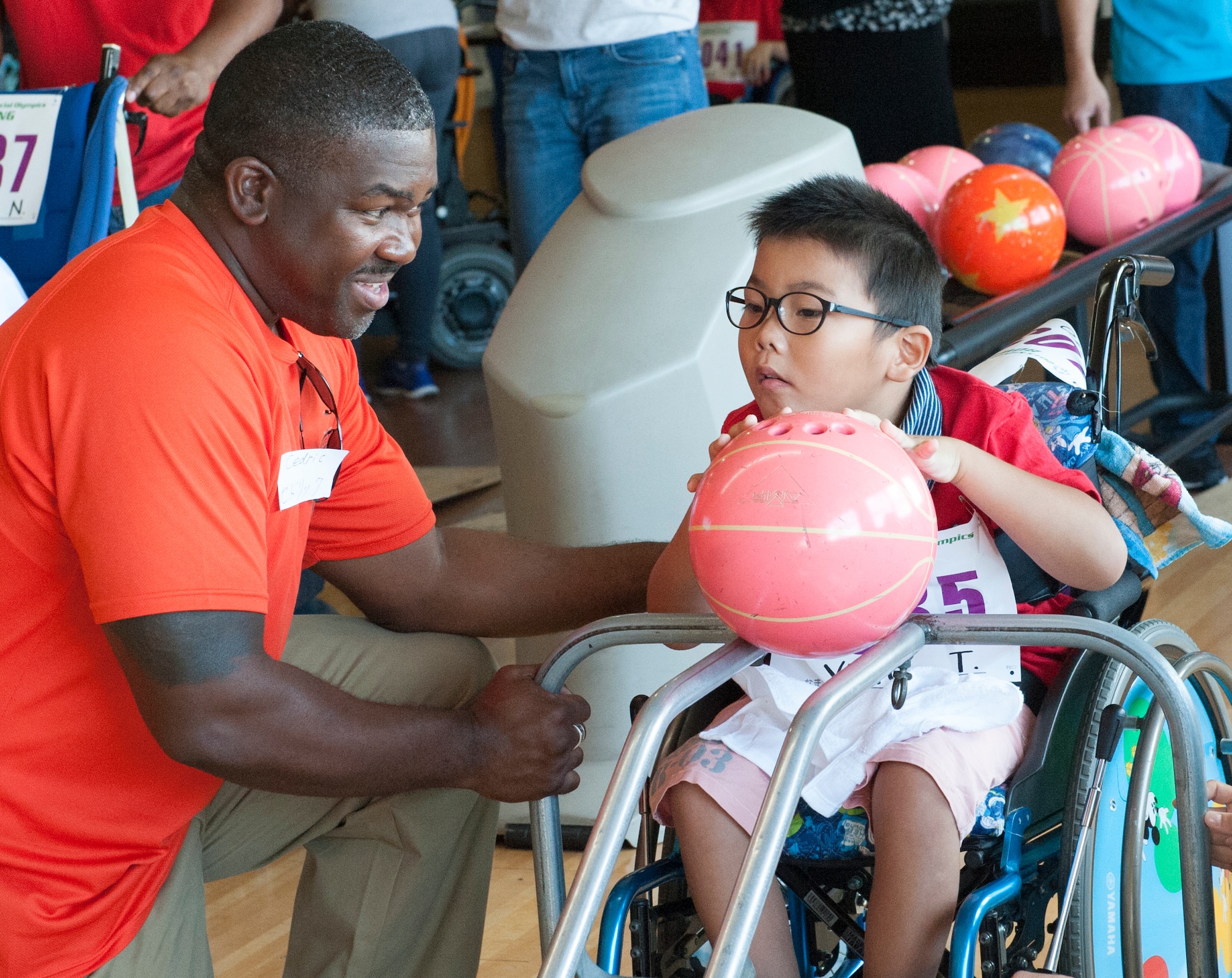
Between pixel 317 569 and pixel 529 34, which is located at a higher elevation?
pixel 529 34

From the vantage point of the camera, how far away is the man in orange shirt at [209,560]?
1.18 m

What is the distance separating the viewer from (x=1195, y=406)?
10.6 ft

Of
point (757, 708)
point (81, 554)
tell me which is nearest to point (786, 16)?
point (757, 708)

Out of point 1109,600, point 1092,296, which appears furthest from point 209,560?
point 1092,296

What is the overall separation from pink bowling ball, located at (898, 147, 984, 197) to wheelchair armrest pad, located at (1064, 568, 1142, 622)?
1620mm

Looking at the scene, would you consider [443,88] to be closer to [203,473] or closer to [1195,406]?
[1195,406]

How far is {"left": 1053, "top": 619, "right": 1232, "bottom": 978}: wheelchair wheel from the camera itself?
4.06 ft

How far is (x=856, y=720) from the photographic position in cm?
131

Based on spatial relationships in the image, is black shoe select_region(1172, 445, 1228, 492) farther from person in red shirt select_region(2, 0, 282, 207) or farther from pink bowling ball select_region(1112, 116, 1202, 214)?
person in red shirt select_region(2, 0, 282, 207)

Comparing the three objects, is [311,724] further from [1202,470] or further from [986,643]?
[1202,470]

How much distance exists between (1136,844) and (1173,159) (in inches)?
78.9

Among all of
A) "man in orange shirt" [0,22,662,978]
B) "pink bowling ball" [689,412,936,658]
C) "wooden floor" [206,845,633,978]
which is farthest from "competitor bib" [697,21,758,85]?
"pink bowling ball" [689,412,936,658]

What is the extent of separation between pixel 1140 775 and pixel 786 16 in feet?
7.98

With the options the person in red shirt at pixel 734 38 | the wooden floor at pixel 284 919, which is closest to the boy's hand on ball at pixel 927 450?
the wooden floor at pixel 284 919
